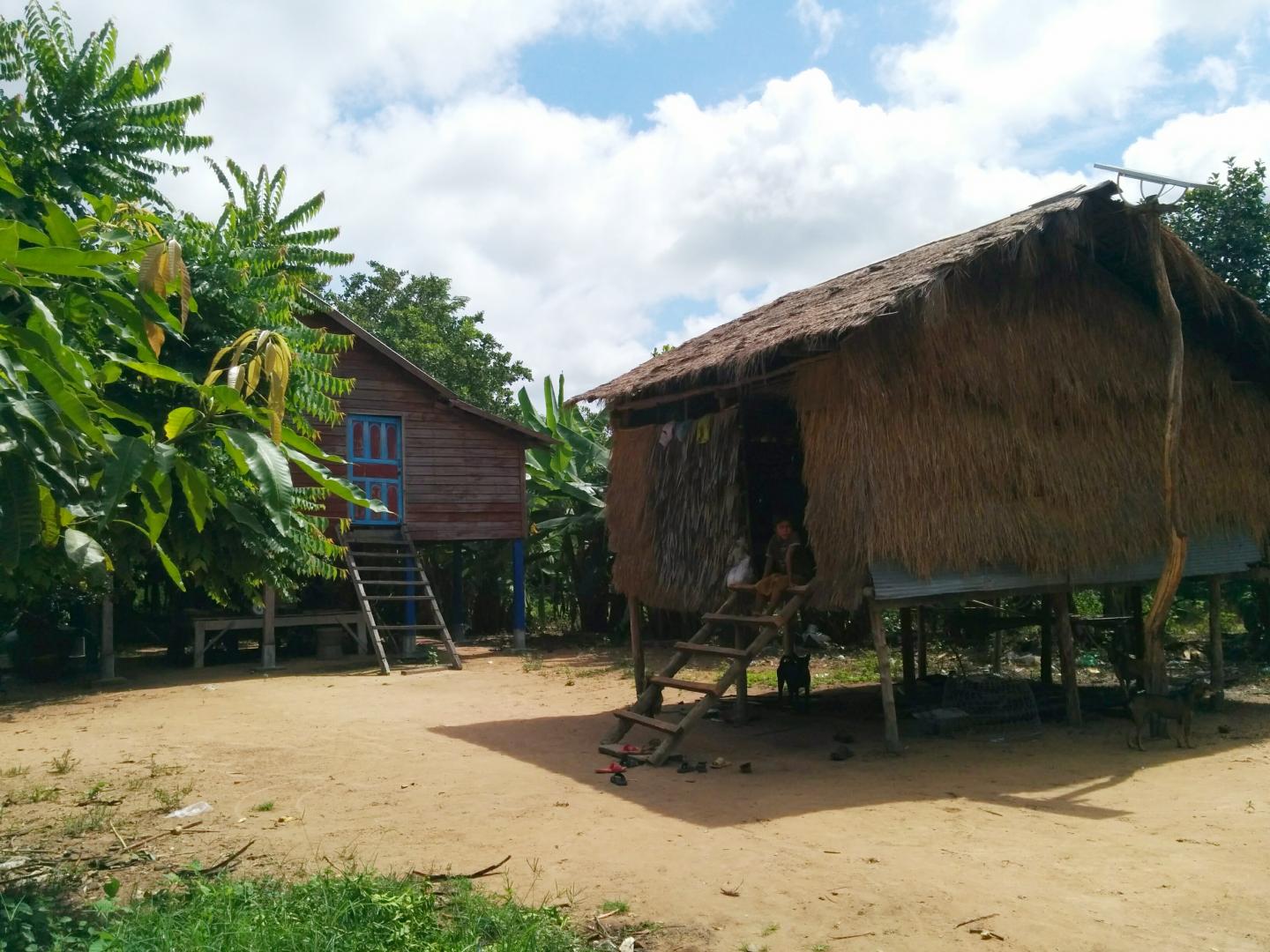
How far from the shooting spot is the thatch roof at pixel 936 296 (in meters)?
8.52

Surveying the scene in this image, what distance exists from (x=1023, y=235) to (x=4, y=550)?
8.19 metres

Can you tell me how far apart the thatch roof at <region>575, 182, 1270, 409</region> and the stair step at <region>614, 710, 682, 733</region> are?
3002mm

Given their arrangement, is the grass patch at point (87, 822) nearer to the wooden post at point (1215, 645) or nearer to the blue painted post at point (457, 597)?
the wooden post at point (1215, 645)

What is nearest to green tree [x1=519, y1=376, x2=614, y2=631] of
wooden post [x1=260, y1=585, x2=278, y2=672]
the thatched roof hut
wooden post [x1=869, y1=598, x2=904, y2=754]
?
wooden post [x1=260, y1=585, x2=278, y2=672]

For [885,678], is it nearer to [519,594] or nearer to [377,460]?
[377,460]

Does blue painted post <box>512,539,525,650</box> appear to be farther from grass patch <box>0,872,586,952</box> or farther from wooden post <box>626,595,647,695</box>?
grass patch <box>0,872,586,952</box>

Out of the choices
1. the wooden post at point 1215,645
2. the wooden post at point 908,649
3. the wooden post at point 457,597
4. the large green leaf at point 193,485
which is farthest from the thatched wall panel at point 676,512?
the wooden post at point 457,597

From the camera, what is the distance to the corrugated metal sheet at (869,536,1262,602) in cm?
865

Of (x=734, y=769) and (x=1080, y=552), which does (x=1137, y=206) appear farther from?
(x=734, y=769)

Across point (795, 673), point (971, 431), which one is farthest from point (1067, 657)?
point (795, 673)

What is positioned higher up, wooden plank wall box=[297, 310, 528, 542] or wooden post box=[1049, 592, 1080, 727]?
wooden plank wall box=[297, 310, 528, 542]

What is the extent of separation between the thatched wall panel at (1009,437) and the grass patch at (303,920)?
4710mm

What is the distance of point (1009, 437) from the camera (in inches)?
369

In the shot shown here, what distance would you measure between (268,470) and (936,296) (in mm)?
6833
